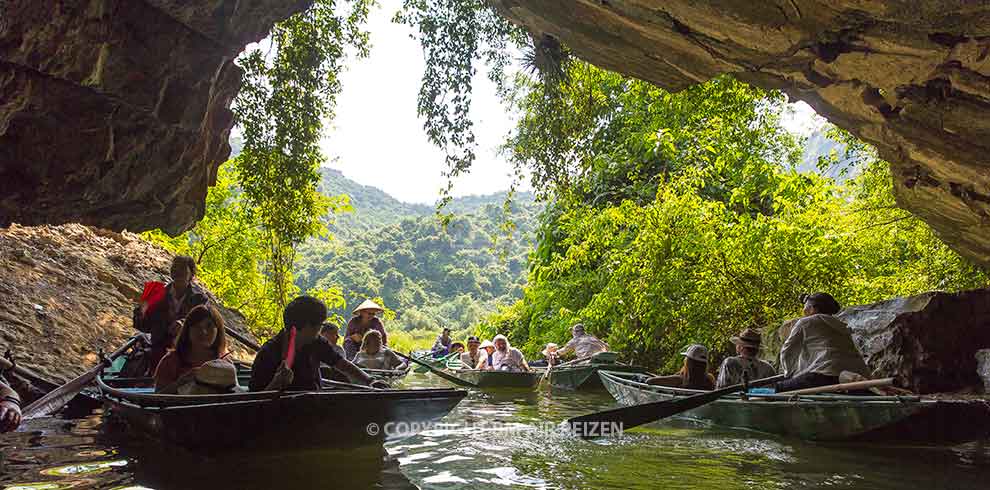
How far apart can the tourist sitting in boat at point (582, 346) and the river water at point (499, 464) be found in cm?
705

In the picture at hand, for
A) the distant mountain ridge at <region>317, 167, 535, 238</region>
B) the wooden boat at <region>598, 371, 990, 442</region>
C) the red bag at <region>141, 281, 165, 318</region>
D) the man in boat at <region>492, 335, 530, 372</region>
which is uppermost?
the distant mountain ridge at <region>317, 167, 535, 238</region>

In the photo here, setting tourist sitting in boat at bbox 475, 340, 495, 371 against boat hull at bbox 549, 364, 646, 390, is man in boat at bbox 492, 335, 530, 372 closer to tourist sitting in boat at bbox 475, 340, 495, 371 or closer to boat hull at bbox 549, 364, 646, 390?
tourist sitting in boat at bbox 475, 340, 495, 371

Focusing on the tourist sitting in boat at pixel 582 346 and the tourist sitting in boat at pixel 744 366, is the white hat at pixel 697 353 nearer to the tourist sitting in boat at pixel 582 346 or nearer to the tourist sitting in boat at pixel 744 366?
the tourist sitting in boat at pixel 744 366

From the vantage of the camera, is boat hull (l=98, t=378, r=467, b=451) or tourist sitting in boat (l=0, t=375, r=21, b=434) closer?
tourist sitting in boat (l=0, t=375, r=21, b=434)

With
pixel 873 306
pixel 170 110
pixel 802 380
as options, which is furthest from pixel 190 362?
pixel 873 306

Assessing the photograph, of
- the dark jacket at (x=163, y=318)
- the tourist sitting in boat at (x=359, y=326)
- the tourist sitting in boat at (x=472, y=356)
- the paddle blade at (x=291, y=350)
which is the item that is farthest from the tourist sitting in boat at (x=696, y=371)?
the tourist sitting in boat at (x=472, y=356)

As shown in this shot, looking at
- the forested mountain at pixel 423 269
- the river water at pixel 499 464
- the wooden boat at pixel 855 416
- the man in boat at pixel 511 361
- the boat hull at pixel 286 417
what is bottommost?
→ the river water at pixel 499 464

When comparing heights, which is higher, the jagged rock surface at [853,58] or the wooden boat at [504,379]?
the jagged rock surface at [853,58]

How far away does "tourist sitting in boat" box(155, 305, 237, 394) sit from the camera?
5188 millimetres

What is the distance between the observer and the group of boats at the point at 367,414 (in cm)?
471

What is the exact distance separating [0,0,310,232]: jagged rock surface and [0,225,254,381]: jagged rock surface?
1198mm

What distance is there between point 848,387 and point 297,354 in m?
4.98

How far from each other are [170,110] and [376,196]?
322 feet

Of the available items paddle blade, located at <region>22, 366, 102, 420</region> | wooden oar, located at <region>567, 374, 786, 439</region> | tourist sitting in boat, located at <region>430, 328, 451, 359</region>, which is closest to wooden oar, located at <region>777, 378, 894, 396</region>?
wooden oar, located at <region>567, 374, 786, 439</region>
